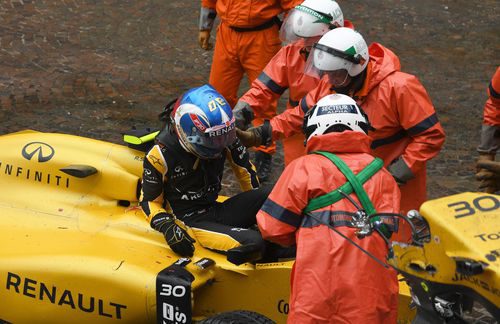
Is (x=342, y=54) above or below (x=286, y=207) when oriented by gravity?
above

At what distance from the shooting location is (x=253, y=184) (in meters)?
6.28

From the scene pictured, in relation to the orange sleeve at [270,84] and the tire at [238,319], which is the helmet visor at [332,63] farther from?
the tire at [238,319]

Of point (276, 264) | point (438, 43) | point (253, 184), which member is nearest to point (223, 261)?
point (276, 264)

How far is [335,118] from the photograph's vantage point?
476 cm

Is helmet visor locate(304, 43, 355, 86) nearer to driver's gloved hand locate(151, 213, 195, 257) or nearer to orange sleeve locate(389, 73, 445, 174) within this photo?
orange sleeve locate(389, 73, 445, 174)

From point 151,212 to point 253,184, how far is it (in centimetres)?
93

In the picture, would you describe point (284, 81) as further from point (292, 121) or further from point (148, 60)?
point (148, 60)

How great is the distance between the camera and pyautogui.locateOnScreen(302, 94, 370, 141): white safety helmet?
15.6 ft

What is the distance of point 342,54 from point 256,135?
96 cm

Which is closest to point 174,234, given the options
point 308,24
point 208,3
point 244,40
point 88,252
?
point 88,252

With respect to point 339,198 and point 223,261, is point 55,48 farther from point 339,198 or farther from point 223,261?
point 339,198

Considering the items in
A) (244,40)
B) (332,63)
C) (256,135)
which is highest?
(332,63)

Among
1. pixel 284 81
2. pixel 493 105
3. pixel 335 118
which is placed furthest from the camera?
pixel 284 81

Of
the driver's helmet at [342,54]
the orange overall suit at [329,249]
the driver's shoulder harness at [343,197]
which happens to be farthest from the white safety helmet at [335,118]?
the driver's helmet at [342,54]
